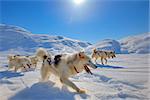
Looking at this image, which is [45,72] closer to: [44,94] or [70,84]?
[70,84]

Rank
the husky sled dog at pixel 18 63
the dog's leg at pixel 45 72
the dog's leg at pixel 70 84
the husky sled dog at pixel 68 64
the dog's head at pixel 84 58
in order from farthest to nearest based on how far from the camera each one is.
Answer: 1. the husky sled dog at pixel 18 63
2. the dog's leg at pixel 45 72
3. the dog's head at pixel 84 58
4. the husky sled dog at pixel 68 64
5. the dog's leg at pixel 70 84

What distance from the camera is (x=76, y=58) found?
7.05 meters

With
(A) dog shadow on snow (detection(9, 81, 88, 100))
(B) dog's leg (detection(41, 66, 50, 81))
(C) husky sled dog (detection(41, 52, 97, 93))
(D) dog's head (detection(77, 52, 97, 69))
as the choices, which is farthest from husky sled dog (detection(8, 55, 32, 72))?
(A) dog shadow on snow (detection(9, 81, 88, 100))

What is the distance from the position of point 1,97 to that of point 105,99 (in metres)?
2.61

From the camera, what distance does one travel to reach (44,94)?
6.07 metres

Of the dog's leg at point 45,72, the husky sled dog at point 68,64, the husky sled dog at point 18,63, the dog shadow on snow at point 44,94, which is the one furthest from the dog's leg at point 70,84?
the husky sled dog at point 18,63

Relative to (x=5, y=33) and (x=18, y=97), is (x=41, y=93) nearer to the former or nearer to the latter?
(x=18, y=97)

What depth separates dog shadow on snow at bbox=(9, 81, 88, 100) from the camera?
5.82 m

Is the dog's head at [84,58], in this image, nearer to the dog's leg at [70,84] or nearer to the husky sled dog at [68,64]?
the husky sled dog at [68,64]

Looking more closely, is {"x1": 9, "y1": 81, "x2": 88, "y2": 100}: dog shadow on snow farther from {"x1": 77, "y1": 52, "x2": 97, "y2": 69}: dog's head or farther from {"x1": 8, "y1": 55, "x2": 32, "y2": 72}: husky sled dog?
{"x1": 8, "y1": 55, "x2": 32, "y2": 72}: husky sled dog

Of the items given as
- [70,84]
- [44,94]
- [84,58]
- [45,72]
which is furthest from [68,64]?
[44,94]

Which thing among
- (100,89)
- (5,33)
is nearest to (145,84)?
(100,89)

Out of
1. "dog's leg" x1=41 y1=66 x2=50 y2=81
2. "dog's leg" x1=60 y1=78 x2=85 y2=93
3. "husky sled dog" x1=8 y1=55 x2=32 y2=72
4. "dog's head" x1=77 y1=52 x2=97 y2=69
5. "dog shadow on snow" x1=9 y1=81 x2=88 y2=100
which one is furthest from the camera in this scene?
"husky sled dog" x1=8 y1=55 x2=32 y2=72

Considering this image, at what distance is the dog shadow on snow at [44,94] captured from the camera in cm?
582
